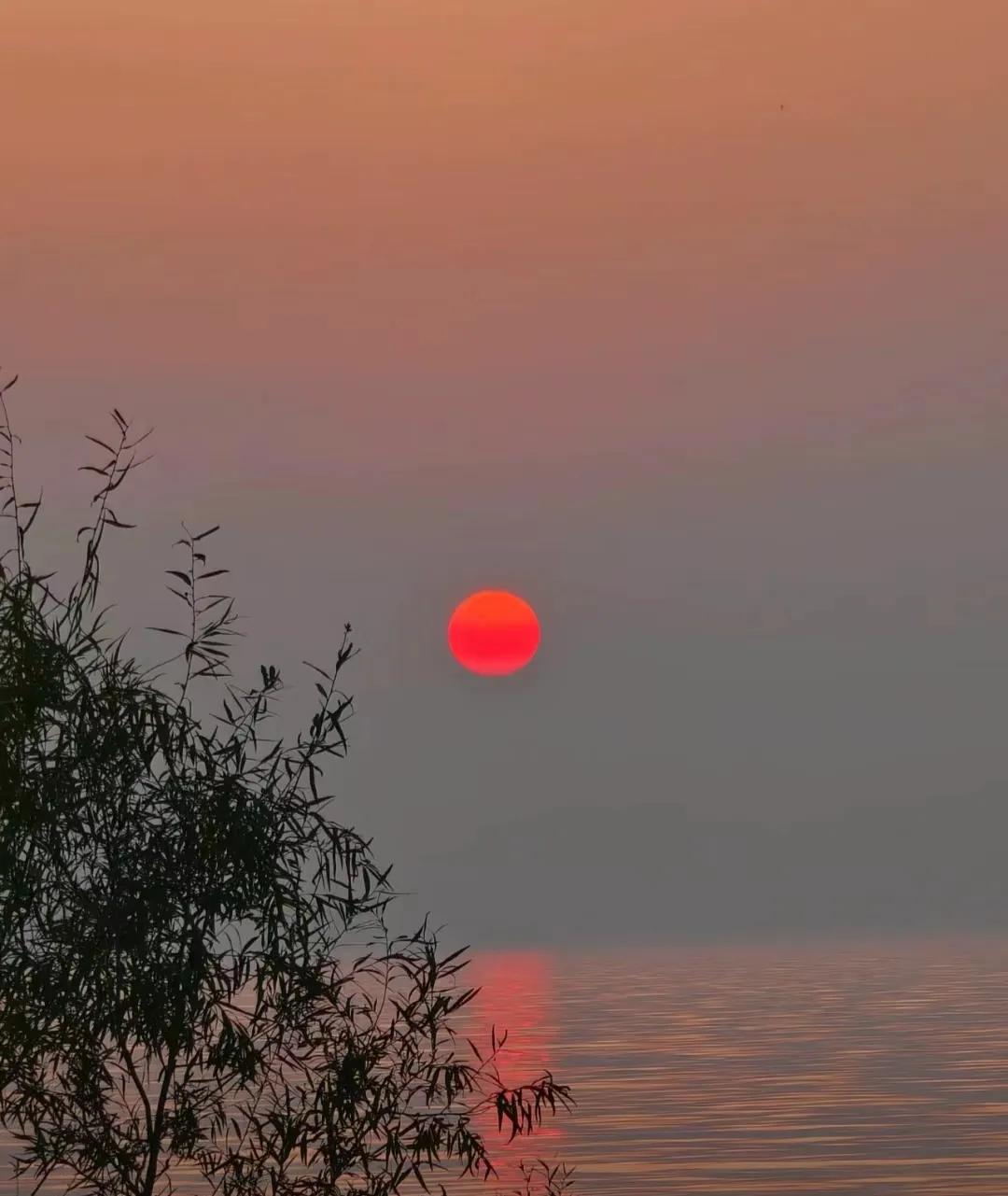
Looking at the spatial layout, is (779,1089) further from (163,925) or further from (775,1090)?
(163,925)

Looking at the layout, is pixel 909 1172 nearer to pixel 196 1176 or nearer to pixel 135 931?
pixel 196 1176

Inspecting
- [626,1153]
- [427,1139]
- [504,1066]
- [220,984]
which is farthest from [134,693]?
[504,1066]

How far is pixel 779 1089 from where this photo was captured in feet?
207

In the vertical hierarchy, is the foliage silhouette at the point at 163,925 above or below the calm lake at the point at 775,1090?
below

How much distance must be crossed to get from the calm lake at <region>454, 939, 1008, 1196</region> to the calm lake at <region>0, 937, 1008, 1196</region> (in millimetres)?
79

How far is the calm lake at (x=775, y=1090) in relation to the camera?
1658 inches

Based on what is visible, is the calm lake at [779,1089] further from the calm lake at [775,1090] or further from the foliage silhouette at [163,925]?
the foliage silhouette at [163,925]

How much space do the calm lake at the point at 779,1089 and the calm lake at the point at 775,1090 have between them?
0.08m

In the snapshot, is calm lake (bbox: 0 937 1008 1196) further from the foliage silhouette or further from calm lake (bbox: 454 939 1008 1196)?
the foliage silhouette

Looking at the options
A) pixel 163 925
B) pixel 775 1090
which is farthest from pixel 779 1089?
pixel 163 925

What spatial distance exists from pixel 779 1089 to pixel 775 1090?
32.5 inches

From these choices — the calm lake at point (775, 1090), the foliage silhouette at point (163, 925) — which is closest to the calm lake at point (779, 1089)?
the calm lake at point (775, 1090)

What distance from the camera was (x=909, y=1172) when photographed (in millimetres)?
42312

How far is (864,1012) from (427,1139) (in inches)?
3629
